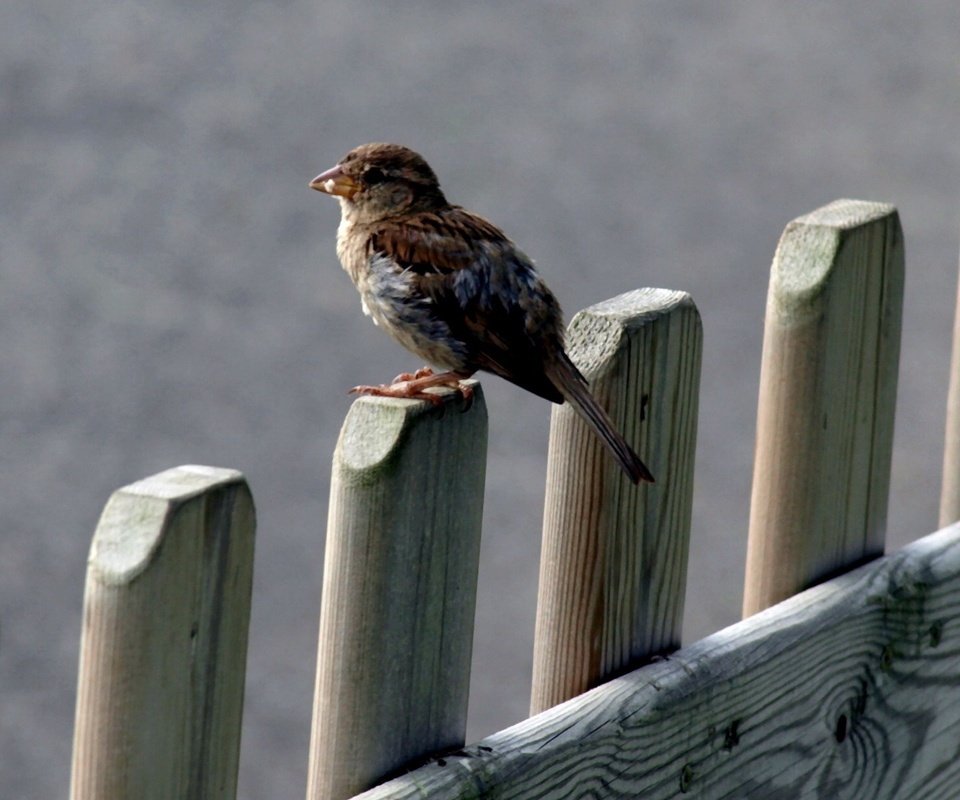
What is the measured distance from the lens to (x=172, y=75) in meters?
8.60

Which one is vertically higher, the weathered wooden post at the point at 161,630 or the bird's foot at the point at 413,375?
the bird's foot at the point at 413,375

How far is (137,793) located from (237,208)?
6.36 metres

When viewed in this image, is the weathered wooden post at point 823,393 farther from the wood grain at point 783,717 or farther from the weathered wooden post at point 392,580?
the weathered wooden post at point 392,580

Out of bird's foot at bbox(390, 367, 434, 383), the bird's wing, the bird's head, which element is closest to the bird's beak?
the bird's head

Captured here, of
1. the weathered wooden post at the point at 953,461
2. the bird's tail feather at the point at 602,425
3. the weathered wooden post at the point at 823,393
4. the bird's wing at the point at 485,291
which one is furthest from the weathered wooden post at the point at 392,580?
the weathered wooden post at the point at 953,461

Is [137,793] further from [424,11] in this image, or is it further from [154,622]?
[424,11]

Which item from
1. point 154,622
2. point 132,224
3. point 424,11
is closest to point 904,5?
point 424,11

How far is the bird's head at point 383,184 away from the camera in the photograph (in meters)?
3.22

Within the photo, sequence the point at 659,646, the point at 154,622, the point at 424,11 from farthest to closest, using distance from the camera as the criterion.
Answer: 1. the point at 424,11
2. the point at 659,646
3. the point at 154,622

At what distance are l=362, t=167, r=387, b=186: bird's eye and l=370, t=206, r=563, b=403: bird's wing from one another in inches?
12.3

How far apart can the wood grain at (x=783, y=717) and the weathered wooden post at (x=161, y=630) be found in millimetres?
267

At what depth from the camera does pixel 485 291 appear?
2811 mm

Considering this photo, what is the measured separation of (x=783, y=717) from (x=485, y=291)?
1.01 m

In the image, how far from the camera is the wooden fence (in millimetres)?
1437
